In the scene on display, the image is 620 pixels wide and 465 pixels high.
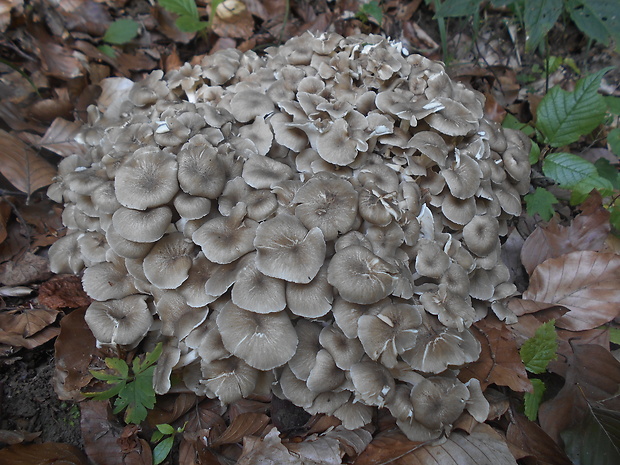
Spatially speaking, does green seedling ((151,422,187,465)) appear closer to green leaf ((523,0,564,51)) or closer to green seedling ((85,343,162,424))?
green seedling ((85,343,162,424))

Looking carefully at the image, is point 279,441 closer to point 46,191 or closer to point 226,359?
point 226,359

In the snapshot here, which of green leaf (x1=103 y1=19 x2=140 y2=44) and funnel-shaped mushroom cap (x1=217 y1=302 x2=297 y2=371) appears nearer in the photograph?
funnel-shaped mushroom cap (x1=217 y1=302 x2=297 y2=371)

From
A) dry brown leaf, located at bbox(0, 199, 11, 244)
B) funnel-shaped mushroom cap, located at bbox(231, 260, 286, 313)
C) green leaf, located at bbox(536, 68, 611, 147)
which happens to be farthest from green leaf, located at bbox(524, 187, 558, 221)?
dry brown leaf, located at bbox(0, 199, 11, 244)

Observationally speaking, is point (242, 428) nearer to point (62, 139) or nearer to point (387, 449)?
point (387, 449)

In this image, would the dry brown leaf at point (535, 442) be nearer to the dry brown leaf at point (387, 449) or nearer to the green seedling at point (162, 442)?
the dry brown leaf at point (387, 449)

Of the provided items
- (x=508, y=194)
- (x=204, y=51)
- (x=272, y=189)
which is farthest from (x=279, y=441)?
(x=204, y=51)
